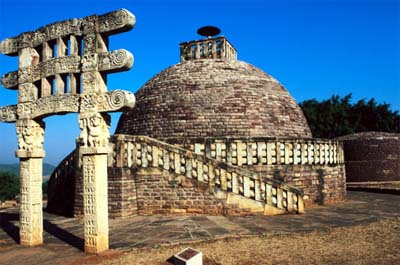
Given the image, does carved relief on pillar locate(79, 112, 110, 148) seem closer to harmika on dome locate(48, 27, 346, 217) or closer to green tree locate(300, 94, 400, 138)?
harmika on dome locate(48, 27, 346, 217)

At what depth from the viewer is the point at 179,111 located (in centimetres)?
1587

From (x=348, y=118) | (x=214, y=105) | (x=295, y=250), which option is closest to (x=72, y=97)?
(x=295, y=250)

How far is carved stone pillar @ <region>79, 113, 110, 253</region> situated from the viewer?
22.1 feet

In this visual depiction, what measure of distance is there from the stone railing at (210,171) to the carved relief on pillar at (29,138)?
3581 millimetres

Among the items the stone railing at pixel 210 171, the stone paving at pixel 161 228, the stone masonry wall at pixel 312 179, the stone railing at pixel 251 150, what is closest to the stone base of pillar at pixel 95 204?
the stone paving at pixel 161 228

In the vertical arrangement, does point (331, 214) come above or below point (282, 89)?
below

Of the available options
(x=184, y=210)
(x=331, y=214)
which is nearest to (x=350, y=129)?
(x=331, y=214)

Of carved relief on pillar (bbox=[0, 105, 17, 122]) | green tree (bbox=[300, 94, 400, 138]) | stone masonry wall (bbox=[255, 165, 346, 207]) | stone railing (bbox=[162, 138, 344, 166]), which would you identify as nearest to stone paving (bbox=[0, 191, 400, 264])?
Result: stone masonry wall (bbox=[255, 165, 346, 207])

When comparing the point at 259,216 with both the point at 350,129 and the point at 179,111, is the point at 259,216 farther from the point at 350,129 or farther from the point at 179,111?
the point at 350,129

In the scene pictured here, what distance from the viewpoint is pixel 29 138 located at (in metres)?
7.84

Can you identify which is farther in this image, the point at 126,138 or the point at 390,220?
the point at 126,138

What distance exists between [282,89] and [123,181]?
10.5m

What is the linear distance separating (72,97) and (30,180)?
2.26 meters

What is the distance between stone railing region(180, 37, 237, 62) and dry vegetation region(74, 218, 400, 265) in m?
12.7
